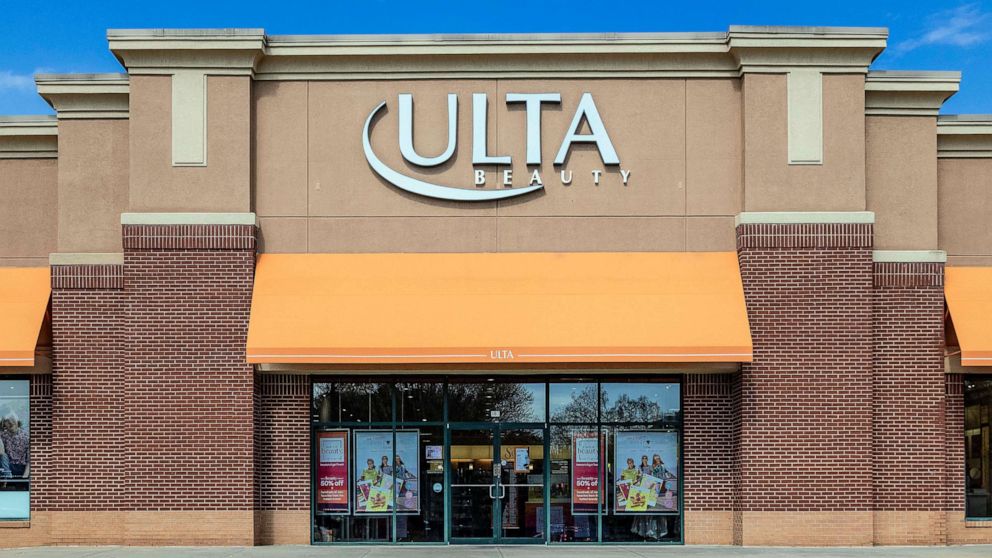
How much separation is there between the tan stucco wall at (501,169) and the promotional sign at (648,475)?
348 cm

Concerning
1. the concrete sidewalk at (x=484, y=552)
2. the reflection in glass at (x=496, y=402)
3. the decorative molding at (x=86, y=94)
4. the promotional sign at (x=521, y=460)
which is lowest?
the concrete sidewalk at (x=484, y=552)

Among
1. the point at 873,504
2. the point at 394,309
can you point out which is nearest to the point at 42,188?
the point at 394,309

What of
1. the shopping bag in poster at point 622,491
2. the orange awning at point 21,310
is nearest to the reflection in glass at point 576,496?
the shopping bag in poster at point 622,491

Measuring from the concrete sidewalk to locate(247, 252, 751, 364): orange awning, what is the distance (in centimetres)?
309

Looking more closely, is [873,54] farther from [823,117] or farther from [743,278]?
[743,278]

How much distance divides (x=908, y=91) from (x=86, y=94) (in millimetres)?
14609

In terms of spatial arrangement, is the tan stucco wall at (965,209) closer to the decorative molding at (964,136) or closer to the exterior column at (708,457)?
the decorative molding at (964,136)

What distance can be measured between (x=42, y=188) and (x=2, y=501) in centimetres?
564

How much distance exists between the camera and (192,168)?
66.8 ft

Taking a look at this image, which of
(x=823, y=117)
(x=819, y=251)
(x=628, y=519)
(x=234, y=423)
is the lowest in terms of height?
(x=628, y=519)

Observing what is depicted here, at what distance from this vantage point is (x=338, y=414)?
2083cm

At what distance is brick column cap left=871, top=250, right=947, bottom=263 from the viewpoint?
66.7 feet

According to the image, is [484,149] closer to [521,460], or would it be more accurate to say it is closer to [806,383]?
[521,460]

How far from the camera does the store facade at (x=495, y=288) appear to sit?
779 inches
